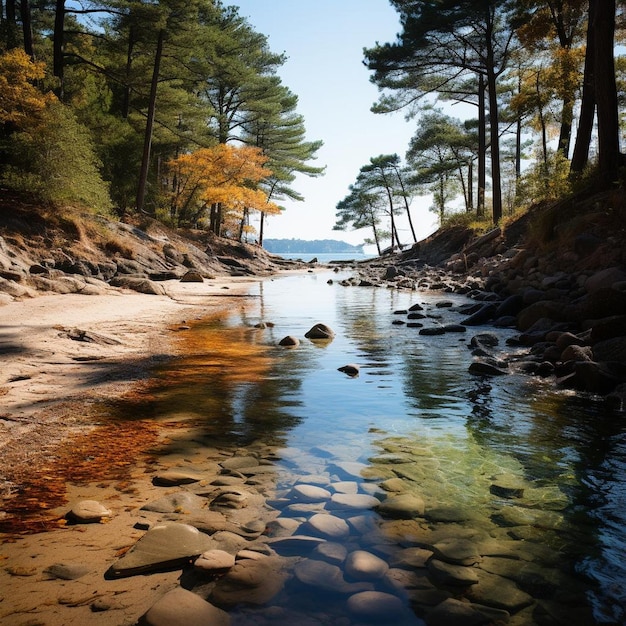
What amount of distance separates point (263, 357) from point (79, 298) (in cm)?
600

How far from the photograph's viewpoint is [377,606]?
1.88 metres

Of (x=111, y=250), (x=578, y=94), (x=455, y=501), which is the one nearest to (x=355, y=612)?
(x=455, y=501)

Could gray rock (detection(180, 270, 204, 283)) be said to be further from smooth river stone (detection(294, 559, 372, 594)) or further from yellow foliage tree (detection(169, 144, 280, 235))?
smooth river stone (detection(294, 559, 372, 594))

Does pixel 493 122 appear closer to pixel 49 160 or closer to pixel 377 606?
pixel 49 160

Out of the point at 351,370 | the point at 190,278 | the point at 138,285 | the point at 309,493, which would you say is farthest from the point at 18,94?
the point at 309,493

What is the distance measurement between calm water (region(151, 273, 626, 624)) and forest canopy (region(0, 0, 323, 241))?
37.5 ft

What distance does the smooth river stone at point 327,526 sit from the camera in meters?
2.39

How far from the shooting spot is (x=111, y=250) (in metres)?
16.8

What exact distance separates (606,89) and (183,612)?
1291 cm

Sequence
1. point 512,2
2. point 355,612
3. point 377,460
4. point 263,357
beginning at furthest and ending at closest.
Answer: point 512,2, point 263,357, point 377,460, point 355,612

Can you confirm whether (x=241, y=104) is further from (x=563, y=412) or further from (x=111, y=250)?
(x=563, y=412)

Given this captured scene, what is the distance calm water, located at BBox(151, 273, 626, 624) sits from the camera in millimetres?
2357

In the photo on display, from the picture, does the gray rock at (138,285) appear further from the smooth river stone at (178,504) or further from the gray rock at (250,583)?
the gray rock at (250,583)

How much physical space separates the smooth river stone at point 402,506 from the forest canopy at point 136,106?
50.4 feet
